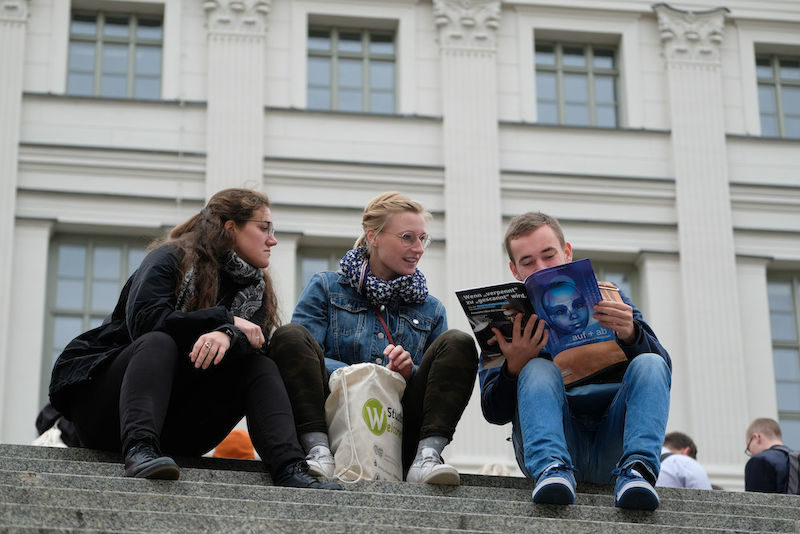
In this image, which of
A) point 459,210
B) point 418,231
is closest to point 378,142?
point 459,210

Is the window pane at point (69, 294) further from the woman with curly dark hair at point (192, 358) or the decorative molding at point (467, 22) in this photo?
the woman with curly dark hair at point (192, 358)

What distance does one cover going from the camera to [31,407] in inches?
582

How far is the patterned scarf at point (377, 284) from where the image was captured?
Answer: 6074mm

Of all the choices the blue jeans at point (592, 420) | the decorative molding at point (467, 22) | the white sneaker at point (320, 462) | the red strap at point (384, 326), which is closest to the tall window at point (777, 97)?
the decorative molding at point (467, 22)

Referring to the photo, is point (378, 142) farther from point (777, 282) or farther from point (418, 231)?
point (418, 231)

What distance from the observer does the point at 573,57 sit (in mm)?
17562

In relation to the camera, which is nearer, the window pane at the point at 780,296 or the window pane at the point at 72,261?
the window pane at the point at 72,261

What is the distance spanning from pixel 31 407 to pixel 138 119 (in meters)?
3.66

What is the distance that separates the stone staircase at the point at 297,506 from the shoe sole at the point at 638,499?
0.11ft

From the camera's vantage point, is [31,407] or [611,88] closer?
[31,407]

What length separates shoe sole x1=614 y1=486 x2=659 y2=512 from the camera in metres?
4.86

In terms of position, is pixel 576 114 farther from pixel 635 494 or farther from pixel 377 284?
pixel 635 494

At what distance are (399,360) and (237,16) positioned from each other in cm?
1158

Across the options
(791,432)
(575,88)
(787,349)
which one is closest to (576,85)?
(575,88)
